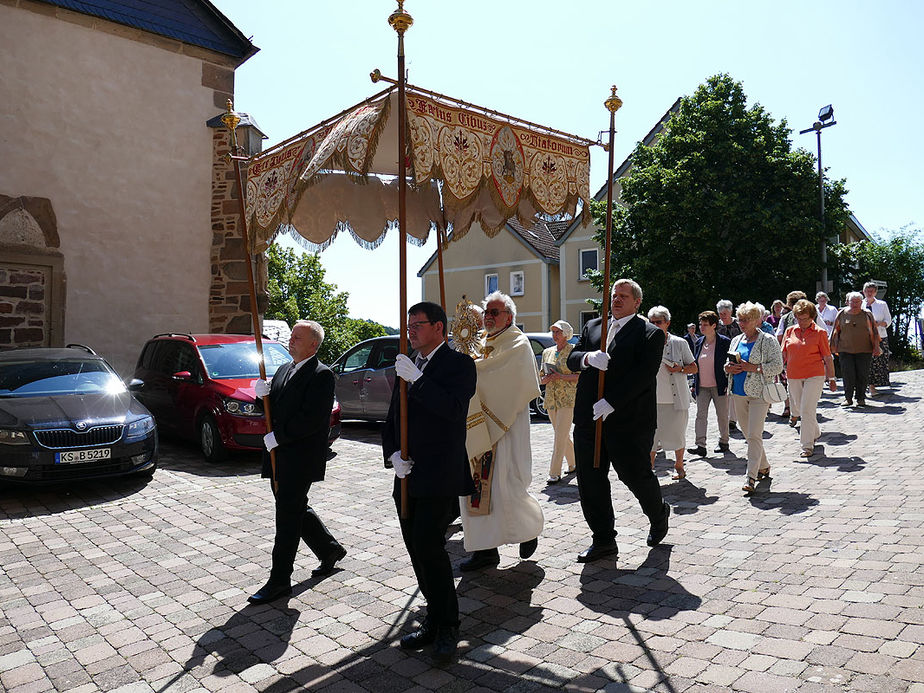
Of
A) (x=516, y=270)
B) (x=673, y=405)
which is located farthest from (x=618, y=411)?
(x=516, y=270)

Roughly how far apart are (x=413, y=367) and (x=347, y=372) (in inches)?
371

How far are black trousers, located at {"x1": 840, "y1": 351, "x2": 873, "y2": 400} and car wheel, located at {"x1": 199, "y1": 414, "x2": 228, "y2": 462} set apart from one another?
9878 millimetres

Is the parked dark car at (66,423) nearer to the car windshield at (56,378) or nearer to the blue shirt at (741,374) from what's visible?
the car windshield at (56,378)

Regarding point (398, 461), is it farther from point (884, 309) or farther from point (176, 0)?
point (176, 0)

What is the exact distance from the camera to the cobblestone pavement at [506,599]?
360 cm

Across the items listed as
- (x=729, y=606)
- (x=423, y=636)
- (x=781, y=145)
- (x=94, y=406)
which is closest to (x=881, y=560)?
(x=729, y=606)

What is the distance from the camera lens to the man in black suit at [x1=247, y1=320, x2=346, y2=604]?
15.4ft

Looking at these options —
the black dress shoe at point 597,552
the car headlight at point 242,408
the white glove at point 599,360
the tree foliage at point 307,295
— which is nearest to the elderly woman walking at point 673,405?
the black dress shoe at point 597,552

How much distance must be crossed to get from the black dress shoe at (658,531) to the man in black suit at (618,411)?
222mm

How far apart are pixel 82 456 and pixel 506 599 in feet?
17.3

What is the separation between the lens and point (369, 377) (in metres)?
12.6

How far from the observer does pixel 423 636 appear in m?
3.88

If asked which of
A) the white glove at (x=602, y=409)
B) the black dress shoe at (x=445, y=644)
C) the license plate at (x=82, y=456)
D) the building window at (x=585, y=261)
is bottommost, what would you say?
the black dress shoe at (x=445, y=644)

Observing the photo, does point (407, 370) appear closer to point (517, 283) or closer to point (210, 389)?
point (210, 389)
